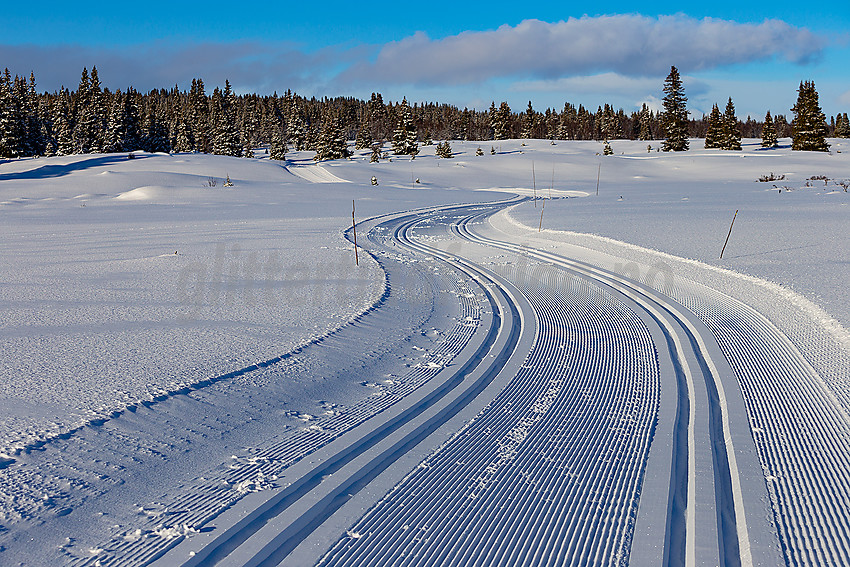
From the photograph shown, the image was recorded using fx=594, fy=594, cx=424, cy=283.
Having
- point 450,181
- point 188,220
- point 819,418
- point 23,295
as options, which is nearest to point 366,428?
point 819,418

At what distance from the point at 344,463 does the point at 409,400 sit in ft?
3.99

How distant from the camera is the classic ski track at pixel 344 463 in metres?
3.25

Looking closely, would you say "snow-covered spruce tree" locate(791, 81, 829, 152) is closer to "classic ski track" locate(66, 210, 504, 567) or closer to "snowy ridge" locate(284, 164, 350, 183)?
"snowy ridge" locate(284, 164, 350, 183)

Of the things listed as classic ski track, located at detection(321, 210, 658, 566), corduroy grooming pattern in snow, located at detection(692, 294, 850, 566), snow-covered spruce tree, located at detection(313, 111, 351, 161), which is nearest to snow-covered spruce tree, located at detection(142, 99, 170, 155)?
snow-covered spruce tree, located at detection(313, 111, 351, 161)

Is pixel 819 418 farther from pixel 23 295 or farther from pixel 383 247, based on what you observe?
pixel 383 247

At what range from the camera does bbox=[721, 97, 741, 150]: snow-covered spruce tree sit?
207 feet

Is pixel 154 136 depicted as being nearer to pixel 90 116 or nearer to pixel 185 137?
pixel 90 116

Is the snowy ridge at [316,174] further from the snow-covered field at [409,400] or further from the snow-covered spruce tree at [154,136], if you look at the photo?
the snow-covered field at [409,400]

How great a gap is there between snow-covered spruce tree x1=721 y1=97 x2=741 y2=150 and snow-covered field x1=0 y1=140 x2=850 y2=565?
2223 inches

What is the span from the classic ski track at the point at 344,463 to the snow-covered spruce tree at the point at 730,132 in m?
66.6

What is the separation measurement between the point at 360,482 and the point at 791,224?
648 inches

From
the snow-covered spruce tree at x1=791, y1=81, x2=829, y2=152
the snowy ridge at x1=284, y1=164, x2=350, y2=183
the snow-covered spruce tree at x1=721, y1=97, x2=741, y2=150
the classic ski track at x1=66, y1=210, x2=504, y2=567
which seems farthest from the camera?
the snow-covered spruce tree at x1=721, y1=97, x2=741, y2=150

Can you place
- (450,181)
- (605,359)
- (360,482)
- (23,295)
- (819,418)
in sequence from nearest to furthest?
(360,482) → (819,418) → (605,359) → (23,295) → (450,181)

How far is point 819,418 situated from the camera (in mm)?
5016
